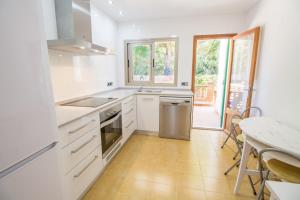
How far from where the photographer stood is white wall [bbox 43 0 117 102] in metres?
1.87

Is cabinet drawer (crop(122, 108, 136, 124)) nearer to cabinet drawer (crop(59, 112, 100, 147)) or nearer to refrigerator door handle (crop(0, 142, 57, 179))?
cabinet drawer (crop(59, 112, 100, 147))

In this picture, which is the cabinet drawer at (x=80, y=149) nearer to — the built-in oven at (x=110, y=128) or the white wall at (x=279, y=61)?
the built-in oven at (x=110, y=128)

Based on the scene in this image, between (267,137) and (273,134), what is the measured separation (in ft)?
0.44

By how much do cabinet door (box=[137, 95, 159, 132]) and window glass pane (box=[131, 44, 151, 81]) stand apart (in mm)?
728

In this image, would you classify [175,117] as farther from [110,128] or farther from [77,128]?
[77,128]

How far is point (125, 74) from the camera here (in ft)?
11.9

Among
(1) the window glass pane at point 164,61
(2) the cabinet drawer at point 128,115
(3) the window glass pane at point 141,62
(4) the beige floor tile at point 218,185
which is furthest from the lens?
(3) the window glass pane at point 141,62

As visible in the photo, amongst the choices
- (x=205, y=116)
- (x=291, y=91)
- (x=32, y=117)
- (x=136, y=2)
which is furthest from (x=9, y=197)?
(x=205, y=116)

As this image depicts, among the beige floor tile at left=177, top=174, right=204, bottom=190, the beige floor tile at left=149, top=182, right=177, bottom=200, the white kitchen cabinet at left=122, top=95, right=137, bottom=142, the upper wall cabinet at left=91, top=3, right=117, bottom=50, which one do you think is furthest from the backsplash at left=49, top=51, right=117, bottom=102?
the beige floor tile at left=177, top=174, right=204, bottom=190

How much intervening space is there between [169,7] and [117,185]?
288cm

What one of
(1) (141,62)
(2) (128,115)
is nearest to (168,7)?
(1) (141,62)

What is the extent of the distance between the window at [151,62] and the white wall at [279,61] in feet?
5.15

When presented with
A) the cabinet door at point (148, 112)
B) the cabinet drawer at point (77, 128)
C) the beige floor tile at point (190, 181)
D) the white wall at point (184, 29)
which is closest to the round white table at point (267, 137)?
the beige floor tile at point (190, 181)

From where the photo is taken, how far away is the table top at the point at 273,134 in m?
1.18
